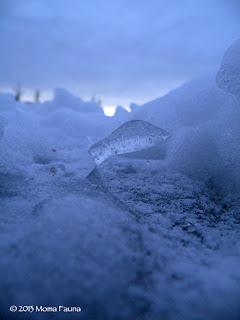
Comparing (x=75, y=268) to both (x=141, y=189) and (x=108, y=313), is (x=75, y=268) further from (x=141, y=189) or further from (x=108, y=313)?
(x=141, y=189)

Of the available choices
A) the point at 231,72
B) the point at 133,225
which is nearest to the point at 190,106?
the point at 231,72

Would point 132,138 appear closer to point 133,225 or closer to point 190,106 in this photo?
point 133,225

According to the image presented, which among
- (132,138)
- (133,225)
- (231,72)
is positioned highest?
(231,72)

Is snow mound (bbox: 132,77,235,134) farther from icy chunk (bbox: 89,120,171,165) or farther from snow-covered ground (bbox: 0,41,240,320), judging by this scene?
icy chunk (bbox: 89,120,171,165)

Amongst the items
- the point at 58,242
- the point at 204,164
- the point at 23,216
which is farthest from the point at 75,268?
the point at 204,164

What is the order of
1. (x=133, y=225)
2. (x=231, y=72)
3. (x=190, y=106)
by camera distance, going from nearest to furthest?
(x=133, y=225) < (x=231, y=72) < (x=190, y=106)
